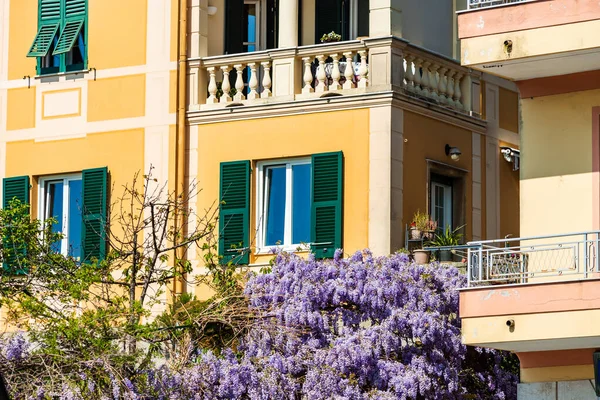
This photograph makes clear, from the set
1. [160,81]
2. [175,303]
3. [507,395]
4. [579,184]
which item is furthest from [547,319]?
[160,81]

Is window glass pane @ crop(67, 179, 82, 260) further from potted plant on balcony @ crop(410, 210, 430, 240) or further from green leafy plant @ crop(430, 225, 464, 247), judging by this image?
green leafy plant @ crop(430, 225, 464, 247)

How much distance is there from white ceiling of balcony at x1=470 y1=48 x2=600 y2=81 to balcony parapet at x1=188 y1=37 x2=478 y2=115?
4.57 metres

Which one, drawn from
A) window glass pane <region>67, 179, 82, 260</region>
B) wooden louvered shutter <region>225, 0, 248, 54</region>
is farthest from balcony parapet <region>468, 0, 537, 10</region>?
window glass pane <region>67, 179, 82, 260</region>

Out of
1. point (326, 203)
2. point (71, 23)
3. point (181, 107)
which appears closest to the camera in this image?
point (326, 203)

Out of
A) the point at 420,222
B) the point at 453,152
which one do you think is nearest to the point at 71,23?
the point at 453,152

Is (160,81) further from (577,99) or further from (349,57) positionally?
(577,99)

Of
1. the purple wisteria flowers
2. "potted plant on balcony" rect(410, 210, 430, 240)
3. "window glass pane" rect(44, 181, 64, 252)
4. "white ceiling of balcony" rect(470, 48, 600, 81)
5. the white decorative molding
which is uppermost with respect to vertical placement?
the white decorative molding

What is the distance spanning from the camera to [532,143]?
24.8 m

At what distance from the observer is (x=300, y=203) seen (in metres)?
29.7

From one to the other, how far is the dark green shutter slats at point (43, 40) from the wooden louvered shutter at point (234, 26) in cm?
302

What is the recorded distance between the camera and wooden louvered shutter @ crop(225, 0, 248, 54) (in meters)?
32.3

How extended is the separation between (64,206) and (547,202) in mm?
10456

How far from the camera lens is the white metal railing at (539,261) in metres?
23.2

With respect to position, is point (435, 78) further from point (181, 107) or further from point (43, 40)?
point (43, 40)
